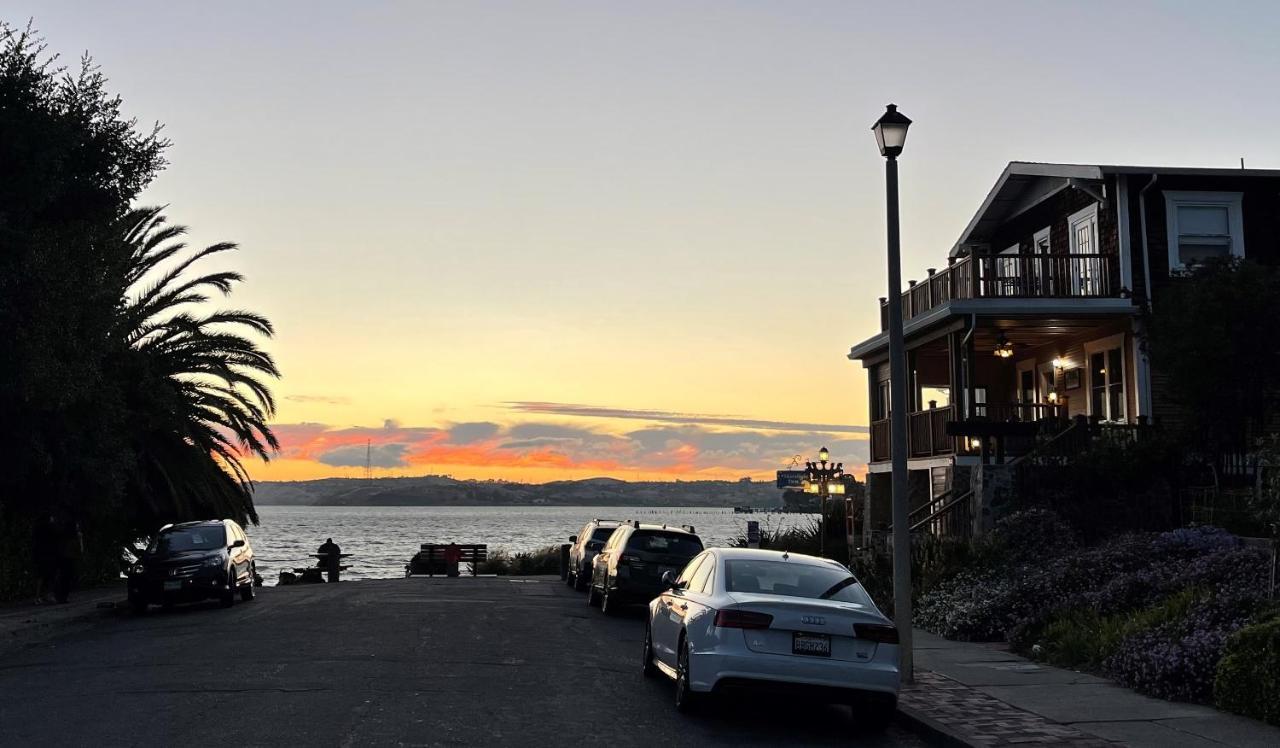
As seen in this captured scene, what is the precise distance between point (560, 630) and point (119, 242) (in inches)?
442

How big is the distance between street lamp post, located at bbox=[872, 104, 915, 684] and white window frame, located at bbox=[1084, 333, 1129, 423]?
14758 mm

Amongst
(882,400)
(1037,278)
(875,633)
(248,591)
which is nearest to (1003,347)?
(1037,278)

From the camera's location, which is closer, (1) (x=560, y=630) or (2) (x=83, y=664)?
(2) (x=83, y=664)

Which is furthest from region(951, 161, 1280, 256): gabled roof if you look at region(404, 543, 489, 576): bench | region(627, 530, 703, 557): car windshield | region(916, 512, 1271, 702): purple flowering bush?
region(404, 543, 489, 576): bench

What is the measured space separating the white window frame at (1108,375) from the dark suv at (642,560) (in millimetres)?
9976

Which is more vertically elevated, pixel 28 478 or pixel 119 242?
pixel 119 242

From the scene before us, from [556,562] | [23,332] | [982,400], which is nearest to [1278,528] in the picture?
[23,332]

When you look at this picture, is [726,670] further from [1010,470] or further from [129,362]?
[129,362]

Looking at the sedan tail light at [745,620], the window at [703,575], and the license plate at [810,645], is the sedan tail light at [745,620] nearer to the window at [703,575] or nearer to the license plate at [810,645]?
the license plate at [810,645]

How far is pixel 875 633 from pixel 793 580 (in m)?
1.26

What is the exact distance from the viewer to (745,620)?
10.8m

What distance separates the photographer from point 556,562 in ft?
157

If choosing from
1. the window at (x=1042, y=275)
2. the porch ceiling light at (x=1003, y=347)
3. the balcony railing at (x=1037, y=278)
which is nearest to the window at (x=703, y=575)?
the balcony railing at (x=1037, y=278)

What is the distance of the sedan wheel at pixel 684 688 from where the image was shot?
1123 centimetres
